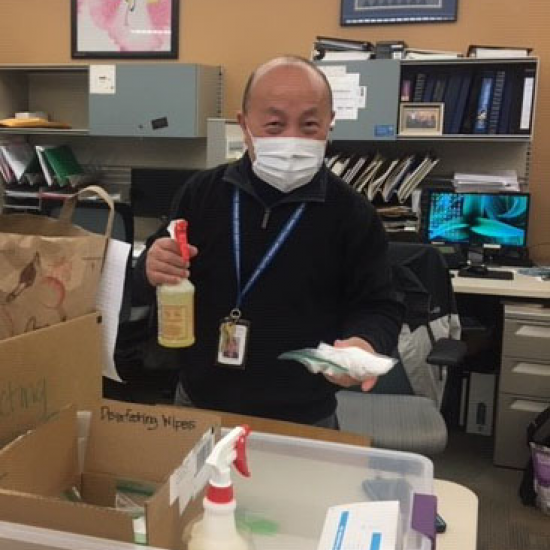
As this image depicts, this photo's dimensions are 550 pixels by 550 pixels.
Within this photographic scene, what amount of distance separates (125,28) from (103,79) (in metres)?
0.48

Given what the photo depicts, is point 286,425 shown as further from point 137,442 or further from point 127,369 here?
point 127,369

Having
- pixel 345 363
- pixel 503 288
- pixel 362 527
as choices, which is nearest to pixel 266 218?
pixel 345 363

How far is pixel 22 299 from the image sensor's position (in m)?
0.82

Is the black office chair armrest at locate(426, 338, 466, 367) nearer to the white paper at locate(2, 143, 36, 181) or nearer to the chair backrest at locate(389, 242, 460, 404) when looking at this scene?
the chair backrest at locate(389, 242, 460, 404)

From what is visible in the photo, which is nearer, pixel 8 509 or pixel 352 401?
pixel 8 509

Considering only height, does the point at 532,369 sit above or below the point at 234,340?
below

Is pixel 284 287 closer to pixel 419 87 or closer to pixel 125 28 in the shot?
pixel 419 87

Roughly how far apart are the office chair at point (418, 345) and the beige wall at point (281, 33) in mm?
1286

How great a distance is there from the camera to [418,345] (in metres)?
2.61

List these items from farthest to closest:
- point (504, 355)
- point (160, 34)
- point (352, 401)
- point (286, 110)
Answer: point (160, 34), point (504, 355), point (352, 401), point (286, 110)

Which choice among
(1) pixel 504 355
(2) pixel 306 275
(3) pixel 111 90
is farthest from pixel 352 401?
(3) pixel 111 90

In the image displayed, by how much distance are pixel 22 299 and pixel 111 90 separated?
10.5 feet

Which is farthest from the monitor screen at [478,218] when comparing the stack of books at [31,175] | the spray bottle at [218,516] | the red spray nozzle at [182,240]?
the spray bottle at [218,516]

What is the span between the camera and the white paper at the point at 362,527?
26.4 inches
